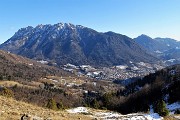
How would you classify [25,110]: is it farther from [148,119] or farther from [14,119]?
[148,119]

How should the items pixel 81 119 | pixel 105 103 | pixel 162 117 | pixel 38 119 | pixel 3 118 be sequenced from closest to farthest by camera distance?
pixel 3 118 < pixel 38 119 < pixel 81 119 < pixel 162 117 < pixel 105 103

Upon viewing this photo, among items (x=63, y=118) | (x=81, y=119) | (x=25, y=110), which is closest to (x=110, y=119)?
(x=81, y=119)

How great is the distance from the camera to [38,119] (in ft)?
92.6

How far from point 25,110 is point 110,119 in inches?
453

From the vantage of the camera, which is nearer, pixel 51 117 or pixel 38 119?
pixel 38 119

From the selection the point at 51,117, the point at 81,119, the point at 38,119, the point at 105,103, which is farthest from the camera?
the point at 105,103

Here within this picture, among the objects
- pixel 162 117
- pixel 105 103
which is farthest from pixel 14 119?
pixel 105 103

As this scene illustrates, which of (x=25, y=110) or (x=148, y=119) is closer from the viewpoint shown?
(x=25, y=110)

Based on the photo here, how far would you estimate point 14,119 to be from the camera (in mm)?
26609

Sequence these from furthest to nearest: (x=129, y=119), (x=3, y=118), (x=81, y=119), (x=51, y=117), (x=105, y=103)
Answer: (x=105, y=103), (x=129, y=119), (x=81, y=119), (x=51, y=117), (x=3, y=118)

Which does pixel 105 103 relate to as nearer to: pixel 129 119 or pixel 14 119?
pixel 129 119

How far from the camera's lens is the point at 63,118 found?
1289 inches

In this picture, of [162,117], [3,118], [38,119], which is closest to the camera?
[3,118]

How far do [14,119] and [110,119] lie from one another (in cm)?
1509
